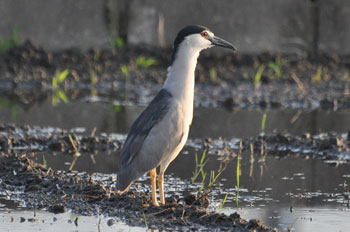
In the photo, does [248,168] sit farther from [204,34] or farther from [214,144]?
[204,34]

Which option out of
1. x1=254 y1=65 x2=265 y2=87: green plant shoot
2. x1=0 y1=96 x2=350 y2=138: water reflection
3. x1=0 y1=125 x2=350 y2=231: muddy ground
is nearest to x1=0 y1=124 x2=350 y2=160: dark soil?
x1=0 y1=125 x2=350 y2=231: muddy ground

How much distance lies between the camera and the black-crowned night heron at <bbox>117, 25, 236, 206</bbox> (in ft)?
20.5

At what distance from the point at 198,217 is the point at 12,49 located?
9.27 m

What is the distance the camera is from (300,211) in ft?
20.4

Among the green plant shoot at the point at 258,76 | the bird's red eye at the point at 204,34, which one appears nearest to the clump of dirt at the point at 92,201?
the bird's red eye at the point at 204,34

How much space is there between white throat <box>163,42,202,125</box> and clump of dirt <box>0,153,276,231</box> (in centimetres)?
83

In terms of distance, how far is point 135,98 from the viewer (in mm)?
12492

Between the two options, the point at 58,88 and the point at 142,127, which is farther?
Result: the point at 58,88

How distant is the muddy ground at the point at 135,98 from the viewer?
6164 millimetres

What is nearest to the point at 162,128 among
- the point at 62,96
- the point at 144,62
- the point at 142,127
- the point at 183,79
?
the point at 142,127

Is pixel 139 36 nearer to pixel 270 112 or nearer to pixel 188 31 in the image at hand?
pixel 270 112

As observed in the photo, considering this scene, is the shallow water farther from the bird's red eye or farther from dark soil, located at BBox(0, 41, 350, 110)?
the bird's red eye

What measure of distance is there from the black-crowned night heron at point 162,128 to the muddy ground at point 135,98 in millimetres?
244

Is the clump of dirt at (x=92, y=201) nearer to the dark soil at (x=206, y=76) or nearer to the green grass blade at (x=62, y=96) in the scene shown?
the green grass blade at (x=62, y=96)
